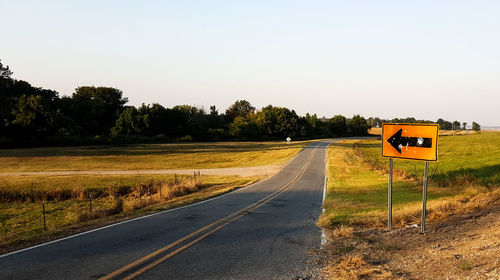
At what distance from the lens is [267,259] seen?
7.79 metres

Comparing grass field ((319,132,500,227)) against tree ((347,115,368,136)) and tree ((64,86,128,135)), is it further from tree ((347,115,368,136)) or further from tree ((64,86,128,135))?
tree ((347,115,368,136))

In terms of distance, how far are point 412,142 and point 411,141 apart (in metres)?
0.04

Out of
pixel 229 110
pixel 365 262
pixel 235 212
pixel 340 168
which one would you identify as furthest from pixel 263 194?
pixel 229 110

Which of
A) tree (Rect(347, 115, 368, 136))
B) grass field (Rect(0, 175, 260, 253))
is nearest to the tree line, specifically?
tree (Rect(347, 115, 368, 136))

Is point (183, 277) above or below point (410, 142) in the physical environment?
below

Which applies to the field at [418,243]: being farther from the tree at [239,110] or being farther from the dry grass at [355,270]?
the tree at [239,110]

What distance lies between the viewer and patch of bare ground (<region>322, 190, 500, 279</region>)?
5965mm

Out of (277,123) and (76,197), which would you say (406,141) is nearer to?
(76,197)

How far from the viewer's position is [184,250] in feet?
27.3

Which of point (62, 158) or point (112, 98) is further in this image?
point (112, 98)

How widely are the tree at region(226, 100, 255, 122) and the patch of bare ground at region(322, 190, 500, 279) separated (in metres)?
153

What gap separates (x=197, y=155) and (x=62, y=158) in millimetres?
22740

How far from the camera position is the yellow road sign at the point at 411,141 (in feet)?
28.4

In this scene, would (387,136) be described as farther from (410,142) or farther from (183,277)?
(183,277)
